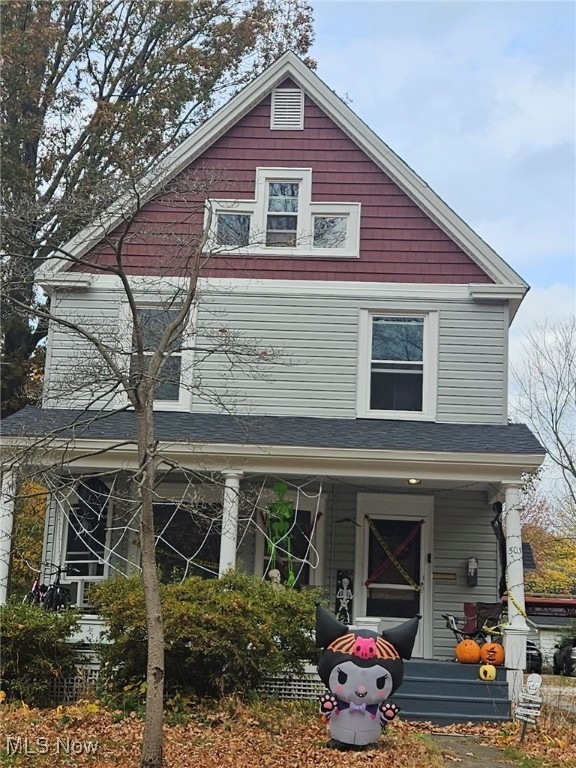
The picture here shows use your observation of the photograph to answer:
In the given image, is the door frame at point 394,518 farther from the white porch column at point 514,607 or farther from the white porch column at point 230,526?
the white porch column at point 230,526

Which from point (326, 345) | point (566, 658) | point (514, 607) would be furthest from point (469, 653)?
point (566, 658)

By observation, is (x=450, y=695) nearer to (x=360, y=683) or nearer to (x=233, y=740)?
(x=360, y=683)

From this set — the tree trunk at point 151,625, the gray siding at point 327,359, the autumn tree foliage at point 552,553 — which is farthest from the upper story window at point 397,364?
the autumn tree foliage at point 552,553

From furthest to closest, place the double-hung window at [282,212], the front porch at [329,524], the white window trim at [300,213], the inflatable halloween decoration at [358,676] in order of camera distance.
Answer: the double-hung window at [282,212] → the white window trim at [300,213] → the front porch at [329,524] → the inflatable halloween decoration at [358,676]

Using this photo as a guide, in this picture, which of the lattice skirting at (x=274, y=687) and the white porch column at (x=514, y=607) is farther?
the white porch column at (x=514, y=607)

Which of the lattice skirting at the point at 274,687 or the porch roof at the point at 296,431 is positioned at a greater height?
the porch roof at the point at 296,431

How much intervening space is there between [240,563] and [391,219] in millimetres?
5418

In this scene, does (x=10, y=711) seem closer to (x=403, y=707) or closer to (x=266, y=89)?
(x=403, y=707)

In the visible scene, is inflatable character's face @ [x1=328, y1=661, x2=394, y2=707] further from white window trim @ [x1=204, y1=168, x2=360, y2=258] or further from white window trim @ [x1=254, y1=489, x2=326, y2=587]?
white window trim @ [x1=204, y1=168, x2=360, y2=258]

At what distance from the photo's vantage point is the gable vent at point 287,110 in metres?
14.0

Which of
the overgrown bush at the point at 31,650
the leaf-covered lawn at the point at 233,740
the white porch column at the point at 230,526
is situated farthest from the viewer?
the white porch column at the point at 230,526

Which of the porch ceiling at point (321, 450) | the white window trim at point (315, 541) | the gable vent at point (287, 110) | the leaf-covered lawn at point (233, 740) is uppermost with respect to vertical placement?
the gable vent at point (287, 110)

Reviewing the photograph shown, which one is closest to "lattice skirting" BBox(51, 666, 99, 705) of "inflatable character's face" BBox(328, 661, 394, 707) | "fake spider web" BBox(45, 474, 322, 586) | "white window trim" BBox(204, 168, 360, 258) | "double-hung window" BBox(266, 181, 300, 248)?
"fake spider web" BBox(45, 474, 322, 586)

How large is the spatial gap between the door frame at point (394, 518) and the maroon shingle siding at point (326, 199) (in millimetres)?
3161
